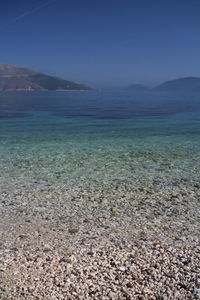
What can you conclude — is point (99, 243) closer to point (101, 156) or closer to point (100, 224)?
point (100, 224)

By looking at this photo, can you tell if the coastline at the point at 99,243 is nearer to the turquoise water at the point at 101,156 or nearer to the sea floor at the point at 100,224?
the sea floor at the point at 100,224

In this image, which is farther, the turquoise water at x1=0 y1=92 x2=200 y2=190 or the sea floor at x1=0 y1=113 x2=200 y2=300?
the turquoise water at x1=0 y1=92 x2=200 y2=190

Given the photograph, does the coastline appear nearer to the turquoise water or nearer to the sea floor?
the sea floor

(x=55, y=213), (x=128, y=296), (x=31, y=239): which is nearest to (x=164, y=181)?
(x=55, y=213)

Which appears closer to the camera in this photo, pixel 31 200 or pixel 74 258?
pixel 74 258

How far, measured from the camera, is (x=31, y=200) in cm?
1162

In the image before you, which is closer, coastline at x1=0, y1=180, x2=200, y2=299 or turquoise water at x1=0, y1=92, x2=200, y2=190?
coastline at x1=0, y1=180, x2=200, y2=299

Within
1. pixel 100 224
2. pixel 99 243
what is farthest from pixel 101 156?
pixel 99 243

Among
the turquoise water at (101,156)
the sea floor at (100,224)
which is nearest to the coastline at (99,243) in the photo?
the sea floor at (100,224)

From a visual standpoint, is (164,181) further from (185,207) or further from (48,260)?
(48,260)

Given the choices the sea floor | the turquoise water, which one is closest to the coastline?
the sea floor

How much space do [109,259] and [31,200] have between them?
5.53 metres

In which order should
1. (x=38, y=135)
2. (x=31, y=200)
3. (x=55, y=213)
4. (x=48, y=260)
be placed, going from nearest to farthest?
(x=48, y=260)
(x=55, y=213)
(x=31, y=200)
(x=38, y=135)

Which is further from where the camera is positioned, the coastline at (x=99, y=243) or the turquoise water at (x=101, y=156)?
the turquoise water at (x=101, y=156)
